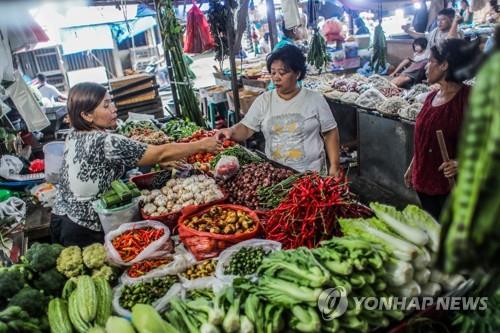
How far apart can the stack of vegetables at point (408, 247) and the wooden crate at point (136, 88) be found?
7.67m

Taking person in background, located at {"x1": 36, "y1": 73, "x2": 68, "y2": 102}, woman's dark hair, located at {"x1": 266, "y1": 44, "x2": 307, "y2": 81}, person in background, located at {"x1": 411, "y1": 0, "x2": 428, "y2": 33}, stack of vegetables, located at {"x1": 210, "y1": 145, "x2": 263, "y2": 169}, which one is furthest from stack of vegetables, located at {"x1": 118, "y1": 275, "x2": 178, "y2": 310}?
person in background, located at {"x1": 36, "y1": 73, "x2": 68, "y2": 102}

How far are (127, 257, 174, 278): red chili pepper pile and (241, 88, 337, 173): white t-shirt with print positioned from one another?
1.66m

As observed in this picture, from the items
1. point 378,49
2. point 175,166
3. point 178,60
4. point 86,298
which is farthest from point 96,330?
point 378,49

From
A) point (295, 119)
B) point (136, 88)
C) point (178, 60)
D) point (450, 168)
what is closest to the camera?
point (450, 168)

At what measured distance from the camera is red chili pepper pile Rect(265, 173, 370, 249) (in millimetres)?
2375

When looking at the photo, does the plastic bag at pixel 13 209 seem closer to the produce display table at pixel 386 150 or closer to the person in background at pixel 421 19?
the produce display table at pixel 386 150

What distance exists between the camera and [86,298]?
2.00 meters

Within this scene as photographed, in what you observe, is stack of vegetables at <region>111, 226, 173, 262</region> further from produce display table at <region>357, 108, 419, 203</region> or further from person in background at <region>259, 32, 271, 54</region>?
person in background at <region>259, 32, 271, 54</region>

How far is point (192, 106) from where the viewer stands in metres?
6.92

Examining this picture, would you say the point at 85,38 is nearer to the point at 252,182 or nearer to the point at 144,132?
the point at 144,132

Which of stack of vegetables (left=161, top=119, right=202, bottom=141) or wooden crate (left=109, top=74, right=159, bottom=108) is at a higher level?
wooden crate (left=109, top=74, right=159, bottom=108)

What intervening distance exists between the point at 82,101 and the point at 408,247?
245cm

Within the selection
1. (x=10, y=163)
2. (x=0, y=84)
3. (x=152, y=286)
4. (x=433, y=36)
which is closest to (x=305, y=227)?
(x=152, y=286)

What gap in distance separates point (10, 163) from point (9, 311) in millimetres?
5092
